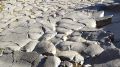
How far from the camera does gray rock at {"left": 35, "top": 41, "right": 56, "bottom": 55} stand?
5219mm

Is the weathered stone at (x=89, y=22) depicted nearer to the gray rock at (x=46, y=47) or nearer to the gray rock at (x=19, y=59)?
the gray rock at (x=46, y=47)

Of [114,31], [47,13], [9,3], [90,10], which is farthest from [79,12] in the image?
[9,3]

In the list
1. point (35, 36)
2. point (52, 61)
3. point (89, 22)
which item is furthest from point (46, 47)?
point (89, 22)

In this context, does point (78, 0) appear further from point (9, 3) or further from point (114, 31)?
point (114, 31)

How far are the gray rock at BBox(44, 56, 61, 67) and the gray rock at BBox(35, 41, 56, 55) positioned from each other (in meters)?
0.28

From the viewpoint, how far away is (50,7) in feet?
29.1

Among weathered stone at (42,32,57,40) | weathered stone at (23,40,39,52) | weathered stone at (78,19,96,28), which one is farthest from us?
weathered stone at (78,19,96,28)

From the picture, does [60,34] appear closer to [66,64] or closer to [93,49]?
[93,49]

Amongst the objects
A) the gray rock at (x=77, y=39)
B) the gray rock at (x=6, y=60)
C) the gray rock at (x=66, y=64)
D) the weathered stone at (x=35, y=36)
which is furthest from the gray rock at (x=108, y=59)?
the weathered stone at (x=35, y=36)

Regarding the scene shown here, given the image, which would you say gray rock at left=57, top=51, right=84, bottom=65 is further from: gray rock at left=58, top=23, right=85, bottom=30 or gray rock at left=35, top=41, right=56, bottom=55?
gray rock at left=58, top=23, right=85, bottom=30

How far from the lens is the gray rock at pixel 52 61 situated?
472 cm

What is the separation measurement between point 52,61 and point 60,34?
1457 millimetres

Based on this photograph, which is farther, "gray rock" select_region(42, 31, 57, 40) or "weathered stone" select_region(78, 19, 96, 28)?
"weathered stone" select_region(78, 19, 96, 28)

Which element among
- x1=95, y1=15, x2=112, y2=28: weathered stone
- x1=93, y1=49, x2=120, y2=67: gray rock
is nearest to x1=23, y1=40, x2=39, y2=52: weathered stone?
x1=93, y1=49, x2=120, y2=67: gray rock
